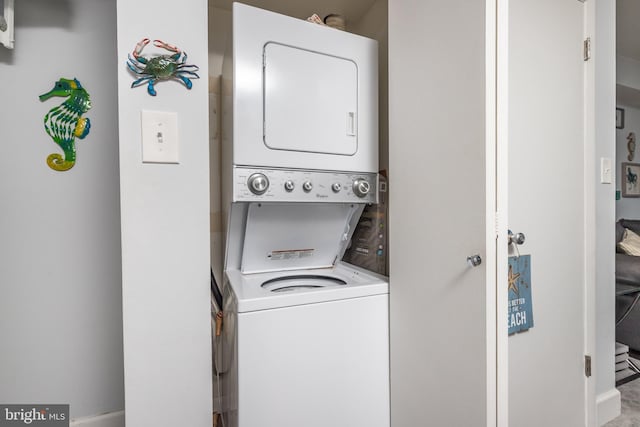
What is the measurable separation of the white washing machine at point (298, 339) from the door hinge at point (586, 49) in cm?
159

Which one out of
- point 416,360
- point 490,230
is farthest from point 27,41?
point 416,360

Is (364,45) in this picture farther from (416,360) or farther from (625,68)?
(625,68)

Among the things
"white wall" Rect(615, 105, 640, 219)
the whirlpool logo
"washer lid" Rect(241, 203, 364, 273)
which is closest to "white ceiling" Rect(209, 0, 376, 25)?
"washer lid" Rect(241, 203, 364, 273)

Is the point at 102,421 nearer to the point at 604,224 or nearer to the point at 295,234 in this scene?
the point at 295,234

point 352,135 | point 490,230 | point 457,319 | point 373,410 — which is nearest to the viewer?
point 490,230

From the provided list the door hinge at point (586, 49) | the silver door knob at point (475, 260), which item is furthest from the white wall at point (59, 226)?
the door hinge at point (586, 49)

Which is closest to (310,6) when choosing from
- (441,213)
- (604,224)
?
(441,213)

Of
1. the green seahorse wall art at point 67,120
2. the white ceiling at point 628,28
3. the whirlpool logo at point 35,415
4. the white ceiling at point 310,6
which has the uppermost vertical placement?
the white ceiling at point 628,28

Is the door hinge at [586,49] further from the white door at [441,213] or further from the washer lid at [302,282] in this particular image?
the washer lid at [302,282]

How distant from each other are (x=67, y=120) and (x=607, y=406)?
140 inches

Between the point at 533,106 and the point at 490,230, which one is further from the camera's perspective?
the point at 533,106

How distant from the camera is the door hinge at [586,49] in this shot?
1721 millimetres

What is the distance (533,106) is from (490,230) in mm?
929

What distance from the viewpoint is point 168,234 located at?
3.88 feet
